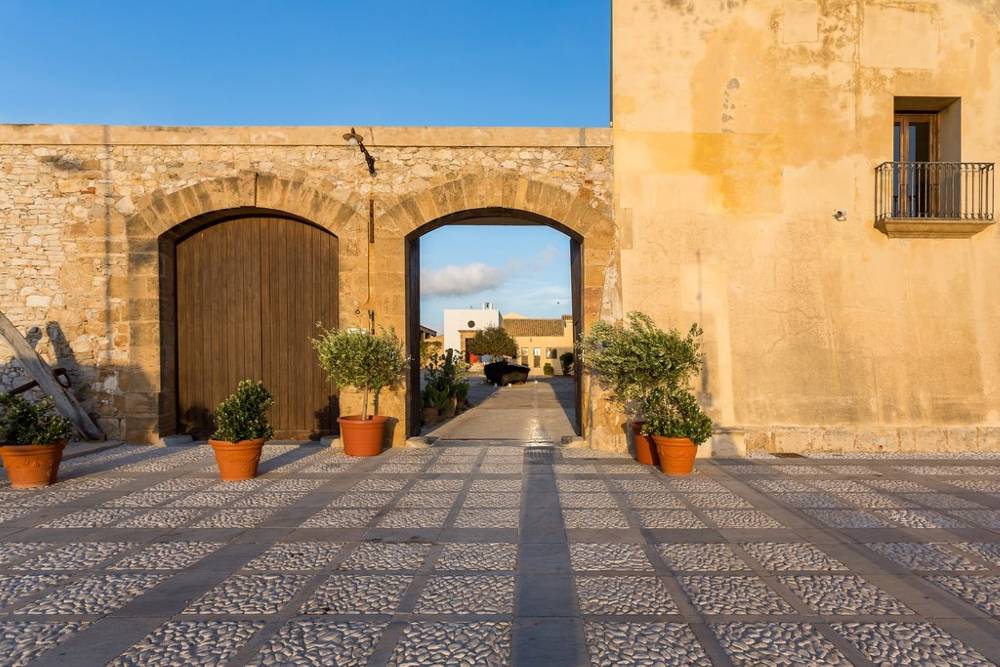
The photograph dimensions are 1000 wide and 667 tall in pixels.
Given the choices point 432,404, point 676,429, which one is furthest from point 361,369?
point 432,404

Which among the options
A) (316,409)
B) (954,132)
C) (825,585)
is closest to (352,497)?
(316,409)

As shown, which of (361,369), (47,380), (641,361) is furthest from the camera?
(47,380)

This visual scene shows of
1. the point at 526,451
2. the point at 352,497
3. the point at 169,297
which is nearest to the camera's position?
the point at 352,497

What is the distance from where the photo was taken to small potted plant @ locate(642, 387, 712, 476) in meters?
6.12

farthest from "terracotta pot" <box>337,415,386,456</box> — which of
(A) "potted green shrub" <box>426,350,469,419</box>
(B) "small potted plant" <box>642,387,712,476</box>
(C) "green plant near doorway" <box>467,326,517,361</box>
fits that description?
(C) "green plant near doorway" <box>467,326,517,361</box>

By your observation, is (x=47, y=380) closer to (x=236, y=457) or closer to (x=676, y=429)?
(x=236, y=457)

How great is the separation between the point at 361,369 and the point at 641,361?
11.6 feet

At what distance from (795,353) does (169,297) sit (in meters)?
9.20

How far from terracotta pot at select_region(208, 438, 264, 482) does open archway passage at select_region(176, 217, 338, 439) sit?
238 cm

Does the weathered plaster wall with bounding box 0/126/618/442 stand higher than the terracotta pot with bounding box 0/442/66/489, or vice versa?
the weathered plaster wall with bounding box 0/126/618/442

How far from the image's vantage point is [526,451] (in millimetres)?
7582

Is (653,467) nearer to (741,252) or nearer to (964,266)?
(741,252)

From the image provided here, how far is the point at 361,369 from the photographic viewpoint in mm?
6922

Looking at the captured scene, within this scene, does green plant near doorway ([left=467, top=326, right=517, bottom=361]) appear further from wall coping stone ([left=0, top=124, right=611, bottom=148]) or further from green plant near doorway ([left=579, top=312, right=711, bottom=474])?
green plant near doorway ([left=579, top=312, right=711, bottom=474])
